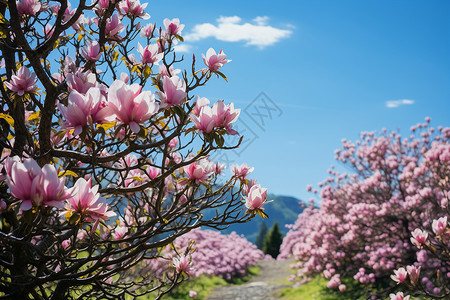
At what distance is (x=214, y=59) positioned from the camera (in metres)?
2.43

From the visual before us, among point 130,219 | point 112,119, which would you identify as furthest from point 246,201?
point 130,219

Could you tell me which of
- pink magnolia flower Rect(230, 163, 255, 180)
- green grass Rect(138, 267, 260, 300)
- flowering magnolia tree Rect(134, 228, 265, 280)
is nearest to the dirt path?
green grass Rect(138, 267, 260, 300)

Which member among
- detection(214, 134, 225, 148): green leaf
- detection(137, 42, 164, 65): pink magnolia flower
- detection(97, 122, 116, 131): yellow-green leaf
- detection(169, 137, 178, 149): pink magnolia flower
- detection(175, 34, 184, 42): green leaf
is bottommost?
detection(214, 134, 225, 148): green leaf

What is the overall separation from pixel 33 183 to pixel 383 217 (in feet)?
29.2

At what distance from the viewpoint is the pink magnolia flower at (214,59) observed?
2.42 meters

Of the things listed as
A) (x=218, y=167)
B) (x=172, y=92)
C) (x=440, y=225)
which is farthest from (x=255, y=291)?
(x=172, y=92)

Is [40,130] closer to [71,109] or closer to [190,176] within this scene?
[71,109]

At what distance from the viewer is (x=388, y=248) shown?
8445 millimetres

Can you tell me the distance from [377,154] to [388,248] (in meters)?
3.05

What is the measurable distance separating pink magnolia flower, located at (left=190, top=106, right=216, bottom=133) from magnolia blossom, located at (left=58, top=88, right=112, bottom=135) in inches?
17.8

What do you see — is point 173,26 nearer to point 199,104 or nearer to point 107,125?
point 199,104

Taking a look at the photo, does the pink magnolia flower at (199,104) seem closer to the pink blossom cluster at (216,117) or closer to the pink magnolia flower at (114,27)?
the pink blossom cluster at (216,117)

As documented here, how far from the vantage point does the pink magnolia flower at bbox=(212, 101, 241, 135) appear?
1829 millimetres

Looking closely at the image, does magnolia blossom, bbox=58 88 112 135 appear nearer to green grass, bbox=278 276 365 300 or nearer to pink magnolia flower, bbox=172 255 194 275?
pink magnolia flower, bbox=172 255 194 275
